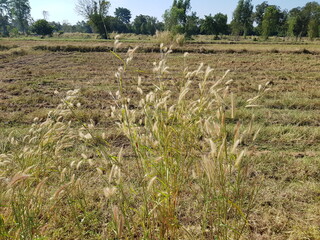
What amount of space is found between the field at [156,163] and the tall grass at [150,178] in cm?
1

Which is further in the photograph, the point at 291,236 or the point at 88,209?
the point at 88,209

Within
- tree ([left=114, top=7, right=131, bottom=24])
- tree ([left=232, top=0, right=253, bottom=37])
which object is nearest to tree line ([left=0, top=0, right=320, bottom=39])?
tree ([left=232, top=0, right=253, bottom=37])

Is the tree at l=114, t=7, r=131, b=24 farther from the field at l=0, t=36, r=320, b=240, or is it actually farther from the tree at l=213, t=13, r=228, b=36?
the field at l=0, t=36, r=320, b=240

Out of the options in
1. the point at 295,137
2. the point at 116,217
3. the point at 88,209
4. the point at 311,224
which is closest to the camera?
the point at 116,217

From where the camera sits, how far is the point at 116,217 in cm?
116

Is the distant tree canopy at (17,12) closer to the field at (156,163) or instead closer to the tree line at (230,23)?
the tree line at (230,23)

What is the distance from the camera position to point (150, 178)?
168 cm

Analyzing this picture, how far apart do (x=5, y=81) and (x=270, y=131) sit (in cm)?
826

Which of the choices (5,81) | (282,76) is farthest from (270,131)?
(5,81)

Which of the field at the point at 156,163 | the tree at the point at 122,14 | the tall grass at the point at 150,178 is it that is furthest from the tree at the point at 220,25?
the tree at the point at 122,14

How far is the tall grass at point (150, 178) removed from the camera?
1415mm

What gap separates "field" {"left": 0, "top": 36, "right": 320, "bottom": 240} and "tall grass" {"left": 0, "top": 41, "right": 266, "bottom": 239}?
0.05 feet

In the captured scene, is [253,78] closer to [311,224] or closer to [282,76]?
[282,76]

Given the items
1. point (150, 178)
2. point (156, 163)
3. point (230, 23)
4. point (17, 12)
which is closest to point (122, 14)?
point (17, 12)
